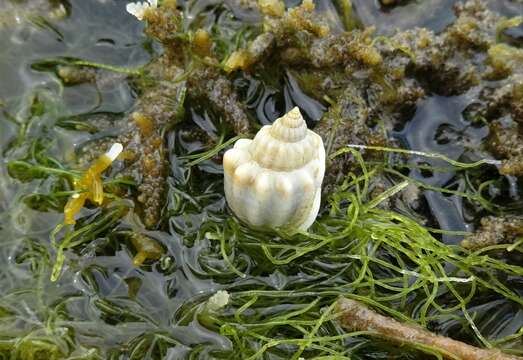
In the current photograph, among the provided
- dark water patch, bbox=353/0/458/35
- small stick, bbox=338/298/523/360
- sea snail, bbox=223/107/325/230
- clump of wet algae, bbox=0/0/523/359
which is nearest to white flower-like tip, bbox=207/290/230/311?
clump of wet algae, bbox=0/0/523/359

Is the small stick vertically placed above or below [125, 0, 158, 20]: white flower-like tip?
below

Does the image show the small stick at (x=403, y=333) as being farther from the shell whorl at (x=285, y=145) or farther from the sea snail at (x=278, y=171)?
the shell whorl at (x=285, y=145)

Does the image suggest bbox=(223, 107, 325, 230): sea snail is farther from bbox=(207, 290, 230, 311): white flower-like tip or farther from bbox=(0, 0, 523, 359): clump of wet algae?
bbox=(207, 290, 230, 311): white flower-like tip

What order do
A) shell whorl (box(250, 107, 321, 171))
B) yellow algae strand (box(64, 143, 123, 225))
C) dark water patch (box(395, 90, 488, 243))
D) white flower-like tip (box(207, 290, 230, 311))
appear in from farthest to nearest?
dark water patch (box(395, 90, 488, 243)) → yellow algae strand (box(64, 143, 123, 225)) → white flower-like tip (box(207, 290, 230, 311)) → shell whorl (box(250, 107, 321, 171))

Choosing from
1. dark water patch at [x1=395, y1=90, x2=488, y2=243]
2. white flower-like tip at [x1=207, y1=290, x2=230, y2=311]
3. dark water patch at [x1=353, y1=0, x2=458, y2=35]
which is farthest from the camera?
dark water patch at [x1=353, y1=0, x2=458, y2=35]

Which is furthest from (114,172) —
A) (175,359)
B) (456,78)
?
(456,78)

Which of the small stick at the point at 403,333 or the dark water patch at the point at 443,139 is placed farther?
the dark water patch at the point at 443,139

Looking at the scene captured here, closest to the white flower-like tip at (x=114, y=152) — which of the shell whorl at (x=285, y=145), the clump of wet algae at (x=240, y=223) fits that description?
the clump of wet algae at (x=240, y=223)
